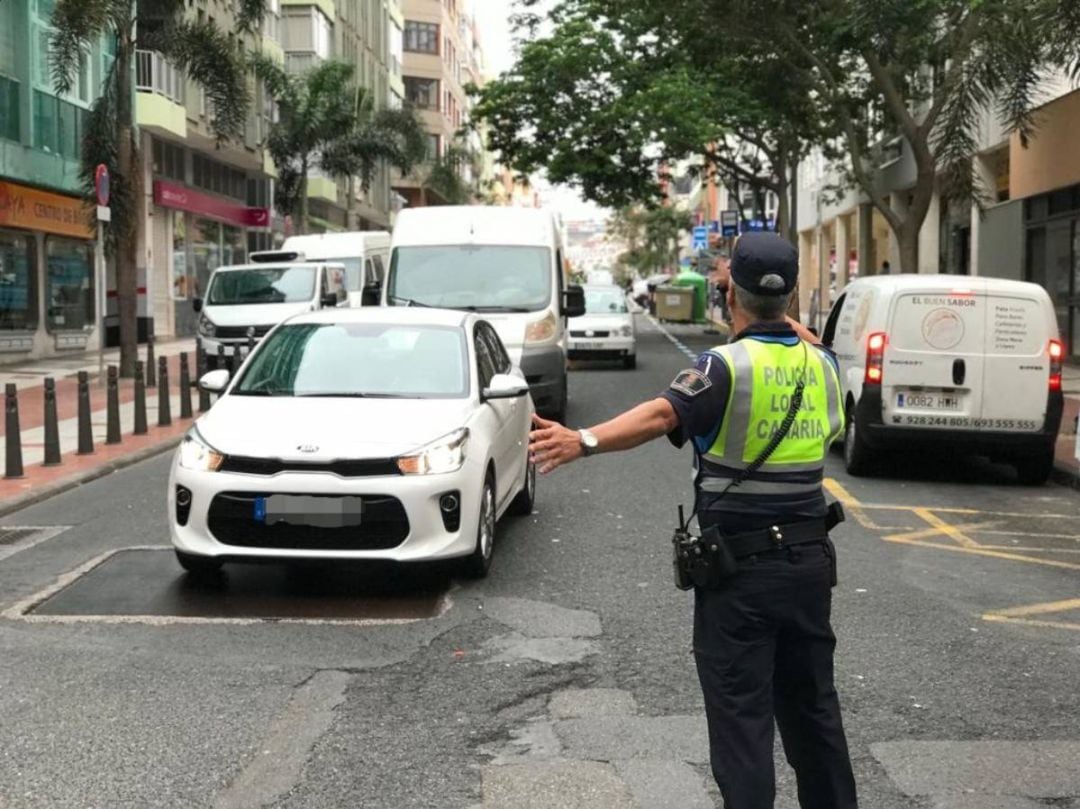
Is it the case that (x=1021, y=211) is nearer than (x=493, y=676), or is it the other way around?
(x=493, y=676)

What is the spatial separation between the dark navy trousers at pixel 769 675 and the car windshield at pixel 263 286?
19518 millimetres

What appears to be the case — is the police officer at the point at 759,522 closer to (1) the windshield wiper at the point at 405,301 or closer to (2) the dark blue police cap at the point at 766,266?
(2) the dark blue police cap at the point at 766,266

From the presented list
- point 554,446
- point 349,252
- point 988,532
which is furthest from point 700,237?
point 554,446

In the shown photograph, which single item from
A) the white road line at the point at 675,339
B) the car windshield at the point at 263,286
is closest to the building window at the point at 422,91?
the white road line at the point at 675,339

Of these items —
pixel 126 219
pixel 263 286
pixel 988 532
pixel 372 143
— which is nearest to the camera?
pixel 988 532

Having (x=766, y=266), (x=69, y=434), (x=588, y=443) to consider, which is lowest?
(x=69, y=434)

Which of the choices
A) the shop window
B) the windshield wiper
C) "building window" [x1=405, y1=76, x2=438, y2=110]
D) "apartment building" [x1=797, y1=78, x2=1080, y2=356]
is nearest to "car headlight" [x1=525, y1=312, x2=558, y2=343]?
the windshield wiper

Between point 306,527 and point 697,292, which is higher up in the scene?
point 697,292

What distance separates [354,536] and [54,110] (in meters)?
24.5

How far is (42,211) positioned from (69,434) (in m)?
14.2

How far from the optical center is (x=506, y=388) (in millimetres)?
7820

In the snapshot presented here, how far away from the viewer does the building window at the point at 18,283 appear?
27.1m

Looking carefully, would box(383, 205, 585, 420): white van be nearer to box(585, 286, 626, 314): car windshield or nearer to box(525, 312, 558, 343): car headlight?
box(525, 312, 558, 343): car headlight

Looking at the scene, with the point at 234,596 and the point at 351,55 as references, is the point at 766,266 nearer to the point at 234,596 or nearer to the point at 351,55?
the point at 234,596
